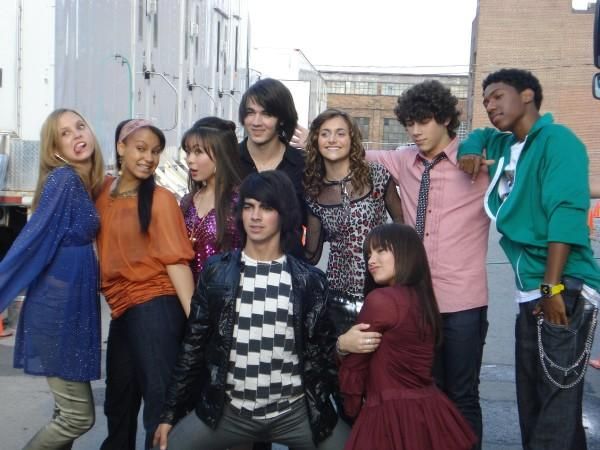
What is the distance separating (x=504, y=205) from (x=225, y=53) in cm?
1491

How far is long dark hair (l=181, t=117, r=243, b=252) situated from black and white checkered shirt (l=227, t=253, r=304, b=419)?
58cm

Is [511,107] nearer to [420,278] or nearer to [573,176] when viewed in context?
[573,176]

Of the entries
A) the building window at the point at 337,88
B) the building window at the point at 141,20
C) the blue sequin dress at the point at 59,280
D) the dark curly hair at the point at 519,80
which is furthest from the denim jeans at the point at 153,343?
the building window at the point at 337,88

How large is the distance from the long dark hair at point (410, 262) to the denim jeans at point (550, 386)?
54 centimetres

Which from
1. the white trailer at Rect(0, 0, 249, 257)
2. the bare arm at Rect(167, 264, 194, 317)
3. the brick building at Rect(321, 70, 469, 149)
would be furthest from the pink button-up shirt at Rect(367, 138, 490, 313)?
the brick building at Rect(321, 70, 469, 149)

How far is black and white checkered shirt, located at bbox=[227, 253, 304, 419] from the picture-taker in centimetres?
340

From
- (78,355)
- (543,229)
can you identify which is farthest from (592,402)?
(78,355)

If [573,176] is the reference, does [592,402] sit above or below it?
below

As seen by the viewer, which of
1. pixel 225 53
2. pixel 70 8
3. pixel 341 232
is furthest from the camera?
pixel 225 53

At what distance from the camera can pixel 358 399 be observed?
3.45 m

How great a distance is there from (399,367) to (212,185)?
134cm

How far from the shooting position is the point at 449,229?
13.4 feet

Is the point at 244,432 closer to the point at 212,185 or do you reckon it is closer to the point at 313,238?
the point at 313,238

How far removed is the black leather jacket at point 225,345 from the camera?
11.2ft
